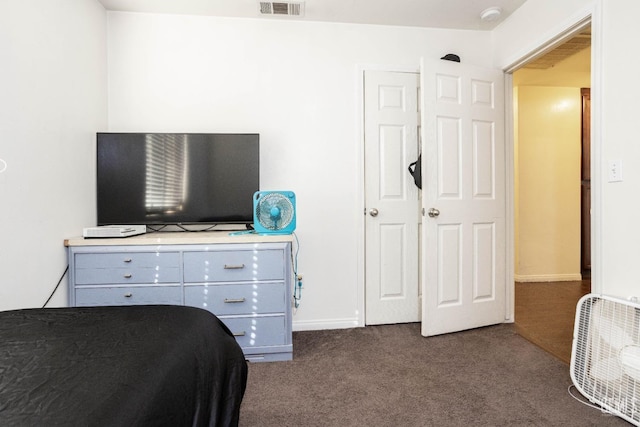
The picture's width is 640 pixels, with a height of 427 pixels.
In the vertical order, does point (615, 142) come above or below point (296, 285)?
above

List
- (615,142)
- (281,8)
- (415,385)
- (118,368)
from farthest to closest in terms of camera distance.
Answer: (281,8)
(415,385)
(615,142)
(118,368)

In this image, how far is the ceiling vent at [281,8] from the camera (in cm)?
253

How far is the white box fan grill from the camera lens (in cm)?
157

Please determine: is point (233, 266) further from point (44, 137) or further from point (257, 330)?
point (44, 137)

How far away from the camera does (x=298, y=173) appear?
280cm

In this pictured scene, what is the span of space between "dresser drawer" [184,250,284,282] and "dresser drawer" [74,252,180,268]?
10 centimetres

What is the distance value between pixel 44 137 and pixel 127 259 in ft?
2.68

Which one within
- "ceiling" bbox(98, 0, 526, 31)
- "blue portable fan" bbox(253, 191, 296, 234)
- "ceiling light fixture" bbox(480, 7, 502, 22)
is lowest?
"blue portable fan" bbox(253, 191, 296, 234)

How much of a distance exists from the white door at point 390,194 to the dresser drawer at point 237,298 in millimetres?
922

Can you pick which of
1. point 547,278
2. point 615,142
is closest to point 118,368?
point 615,142

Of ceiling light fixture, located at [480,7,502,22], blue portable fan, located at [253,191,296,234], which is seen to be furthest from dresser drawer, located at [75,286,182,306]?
ceiling light fixture, located at [480,7,502,22]

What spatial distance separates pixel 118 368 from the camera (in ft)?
2.44

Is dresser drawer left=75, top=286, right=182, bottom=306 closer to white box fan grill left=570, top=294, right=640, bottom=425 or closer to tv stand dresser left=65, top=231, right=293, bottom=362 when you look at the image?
tv stand dresser left=65, top=231, right=293, bottom=362

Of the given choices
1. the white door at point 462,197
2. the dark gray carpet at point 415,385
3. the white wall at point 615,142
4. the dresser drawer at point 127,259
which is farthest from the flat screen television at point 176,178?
the white wall at point 615,142
